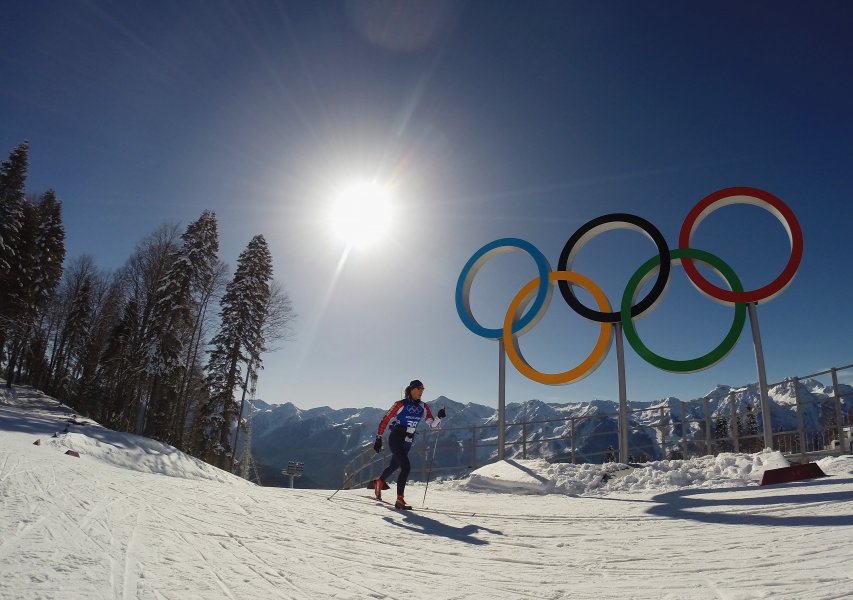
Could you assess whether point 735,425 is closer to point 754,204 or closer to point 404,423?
point 754,204

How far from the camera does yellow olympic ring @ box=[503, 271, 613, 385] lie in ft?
42.7

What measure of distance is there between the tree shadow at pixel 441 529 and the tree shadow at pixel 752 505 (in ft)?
8.41

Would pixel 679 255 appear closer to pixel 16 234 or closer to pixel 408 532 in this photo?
pixel 408 532

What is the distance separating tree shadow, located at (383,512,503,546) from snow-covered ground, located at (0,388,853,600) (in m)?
0.03

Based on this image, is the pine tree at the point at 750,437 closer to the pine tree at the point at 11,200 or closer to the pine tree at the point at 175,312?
the pine tree at the point at 175,312

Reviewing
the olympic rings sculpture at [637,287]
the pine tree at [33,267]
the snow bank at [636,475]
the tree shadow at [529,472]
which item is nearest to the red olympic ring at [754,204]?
the olympic rings sculpture at [637,287]

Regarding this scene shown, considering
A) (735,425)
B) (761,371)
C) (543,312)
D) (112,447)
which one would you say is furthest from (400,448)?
(735,425)

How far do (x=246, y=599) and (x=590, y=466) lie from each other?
9.64m

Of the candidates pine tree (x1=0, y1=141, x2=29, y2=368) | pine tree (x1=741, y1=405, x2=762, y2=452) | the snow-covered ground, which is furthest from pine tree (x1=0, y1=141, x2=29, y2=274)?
pine tree (x1=741, y1=405, x2=762, y2=452)

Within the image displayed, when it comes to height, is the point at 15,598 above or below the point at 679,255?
below

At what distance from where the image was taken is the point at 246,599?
8.45ft

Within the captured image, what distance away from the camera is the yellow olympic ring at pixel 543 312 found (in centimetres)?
1302

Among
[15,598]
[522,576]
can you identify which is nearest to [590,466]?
[522,576]

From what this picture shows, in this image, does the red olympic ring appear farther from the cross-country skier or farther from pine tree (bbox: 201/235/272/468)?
pine tree (bbox: 201/235/272/468)
